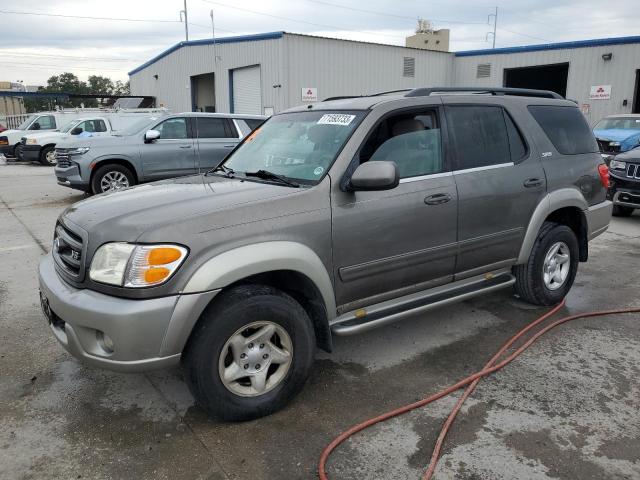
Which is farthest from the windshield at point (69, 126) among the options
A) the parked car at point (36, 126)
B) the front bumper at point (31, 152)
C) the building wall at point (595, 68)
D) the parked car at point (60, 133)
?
the building wall at point (595, 68)

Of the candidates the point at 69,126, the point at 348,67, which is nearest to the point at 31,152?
the point at 69,126

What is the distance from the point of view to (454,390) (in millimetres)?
3367

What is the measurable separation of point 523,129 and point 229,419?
3154 millimetres

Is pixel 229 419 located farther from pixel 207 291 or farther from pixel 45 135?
pixel 45 135

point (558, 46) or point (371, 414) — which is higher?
point (558, 46)

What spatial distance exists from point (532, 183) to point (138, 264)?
3086 millimetres

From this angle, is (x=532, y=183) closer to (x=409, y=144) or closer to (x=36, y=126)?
(x=409, y=144)

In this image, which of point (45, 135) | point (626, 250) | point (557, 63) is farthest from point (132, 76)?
point (626, 250)

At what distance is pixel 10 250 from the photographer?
6863 mm

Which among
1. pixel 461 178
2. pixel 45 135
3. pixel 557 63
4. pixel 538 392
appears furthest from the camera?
pixel 557 63

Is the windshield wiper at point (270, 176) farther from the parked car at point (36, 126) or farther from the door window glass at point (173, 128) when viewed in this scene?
the parked car at point (36, 126)

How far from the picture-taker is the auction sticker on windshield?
3.56 m

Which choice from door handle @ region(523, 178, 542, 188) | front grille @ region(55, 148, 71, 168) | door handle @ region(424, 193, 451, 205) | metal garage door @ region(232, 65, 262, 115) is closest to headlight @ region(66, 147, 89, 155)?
front grille @ region(55, 148, 71, 168)

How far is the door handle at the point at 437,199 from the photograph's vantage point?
3.59 meters
